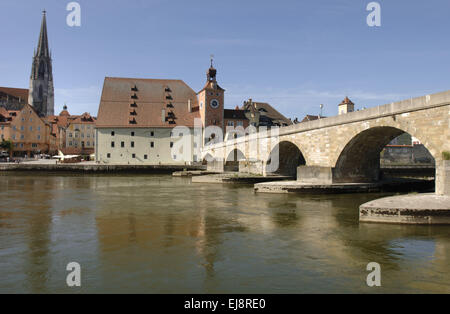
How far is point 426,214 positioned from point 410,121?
285 inches

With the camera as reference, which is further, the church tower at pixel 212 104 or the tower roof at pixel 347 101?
the tower roof at pixel 347 101

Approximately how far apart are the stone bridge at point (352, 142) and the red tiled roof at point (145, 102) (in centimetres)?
3047

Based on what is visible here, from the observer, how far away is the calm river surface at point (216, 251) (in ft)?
26.0

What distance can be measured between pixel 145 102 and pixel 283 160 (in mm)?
40558

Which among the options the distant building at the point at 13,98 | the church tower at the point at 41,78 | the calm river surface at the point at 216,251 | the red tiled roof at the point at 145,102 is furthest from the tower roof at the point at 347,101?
the church tower at the point at 41,78

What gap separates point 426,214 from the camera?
13.5m

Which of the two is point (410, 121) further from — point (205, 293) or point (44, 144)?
point (44, 144)

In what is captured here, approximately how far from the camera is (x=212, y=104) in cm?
7194

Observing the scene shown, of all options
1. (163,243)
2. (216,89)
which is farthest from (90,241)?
(216,89)

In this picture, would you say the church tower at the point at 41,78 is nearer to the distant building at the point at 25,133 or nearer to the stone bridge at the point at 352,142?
the distant building at the point at 25,133

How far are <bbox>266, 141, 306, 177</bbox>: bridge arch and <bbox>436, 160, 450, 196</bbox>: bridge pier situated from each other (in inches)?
806

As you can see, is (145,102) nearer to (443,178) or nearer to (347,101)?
(347,101)

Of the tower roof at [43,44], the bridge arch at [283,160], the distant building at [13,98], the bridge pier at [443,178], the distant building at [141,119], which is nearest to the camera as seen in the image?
the bridge pier at [443,178]

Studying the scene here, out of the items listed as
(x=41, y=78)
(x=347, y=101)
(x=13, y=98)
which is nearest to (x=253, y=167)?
(x=347, y=101)
